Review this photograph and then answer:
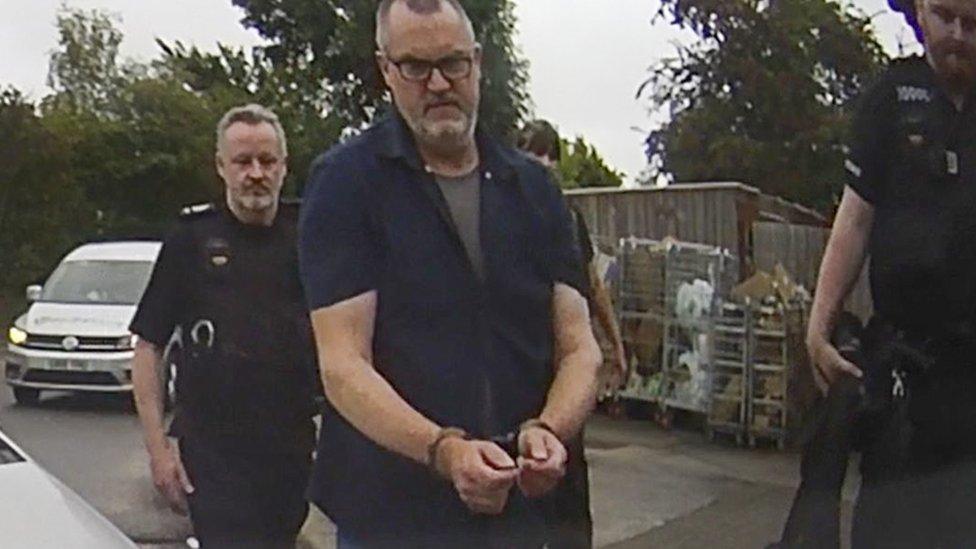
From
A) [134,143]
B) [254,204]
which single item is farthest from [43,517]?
[134,143]

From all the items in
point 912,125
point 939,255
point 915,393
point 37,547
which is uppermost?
point 912,125

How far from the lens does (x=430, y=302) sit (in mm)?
2576

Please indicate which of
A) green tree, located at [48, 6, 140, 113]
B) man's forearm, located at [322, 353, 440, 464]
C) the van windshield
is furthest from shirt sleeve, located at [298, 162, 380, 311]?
green tree, located at [48, 6, 140, 113]

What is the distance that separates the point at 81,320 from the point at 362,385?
11.4m

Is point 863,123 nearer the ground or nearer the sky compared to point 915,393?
nearer the sky

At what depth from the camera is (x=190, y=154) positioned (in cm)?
2150

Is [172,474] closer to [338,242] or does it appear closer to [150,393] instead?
[150,393]

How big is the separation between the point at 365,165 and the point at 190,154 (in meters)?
19.3

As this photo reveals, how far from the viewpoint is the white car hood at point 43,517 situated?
128 inches

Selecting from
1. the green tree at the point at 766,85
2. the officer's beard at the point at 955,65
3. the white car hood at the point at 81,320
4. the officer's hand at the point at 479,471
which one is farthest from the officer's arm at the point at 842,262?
the green tree at the point at 766,85

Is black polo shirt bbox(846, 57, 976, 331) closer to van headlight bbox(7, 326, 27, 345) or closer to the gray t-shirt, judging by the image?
the gray t-shirt

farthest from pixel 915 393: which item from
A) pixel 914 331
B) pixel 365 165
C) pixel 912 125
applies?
pixel 365 165

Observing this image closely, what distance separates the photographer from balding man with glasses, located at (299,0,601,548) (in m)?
2.57

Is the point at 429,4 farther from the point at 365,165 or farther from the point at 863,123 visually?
the point at 863,123
